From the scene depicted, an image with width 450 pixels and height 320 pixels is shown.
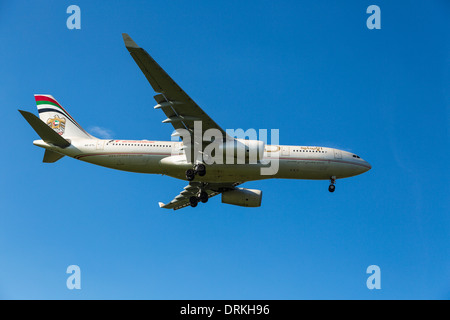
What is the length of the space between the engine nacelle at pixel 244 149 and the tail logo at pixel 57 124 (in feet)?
43.2

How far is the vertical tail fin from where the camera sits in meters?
35.7

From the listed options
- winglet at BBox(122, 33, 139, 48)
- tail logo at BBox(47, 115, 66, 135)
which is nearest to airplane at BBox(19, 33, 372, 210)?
tail logo at BBox(47, 115, 66, 135)

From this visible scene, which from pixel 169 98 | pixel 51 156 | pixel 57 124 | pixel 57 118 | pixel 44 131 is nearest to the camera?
pixel 169 98

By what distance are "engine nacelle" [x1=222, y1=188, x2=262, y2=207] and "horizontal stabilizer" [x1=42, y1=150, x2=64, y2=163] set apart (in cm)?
1362

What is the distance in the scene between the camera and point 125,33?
2358cm

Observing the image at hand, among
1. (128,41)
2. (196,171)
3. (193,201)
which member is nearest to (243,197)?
(193,201)

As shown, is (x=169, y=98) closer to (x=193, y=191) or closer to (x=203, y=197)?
(x=203, y=197)

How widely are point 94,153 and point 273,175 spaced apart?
1301 cm

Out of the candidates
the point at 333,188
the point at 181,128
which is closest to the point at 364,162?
the point at 333,188

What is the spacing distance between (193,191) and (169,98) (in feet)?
45.5

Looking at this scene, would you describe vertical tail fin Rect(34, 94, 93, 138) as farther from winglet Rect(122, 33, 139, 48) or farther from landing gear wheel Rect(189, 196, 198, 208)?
winglet Rect(122, 33, 139, 48)

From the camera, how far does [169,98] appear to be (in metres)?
28.2

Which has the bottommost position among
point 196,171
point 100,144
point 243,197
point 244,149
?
point 243,197

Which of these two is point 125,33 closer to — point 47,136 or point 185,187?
point 47,136
